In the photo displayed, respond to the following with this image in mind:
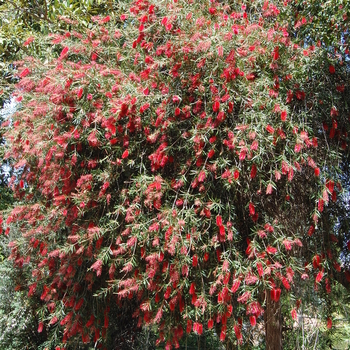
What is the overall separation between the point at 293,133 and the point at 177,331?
5.49 feet

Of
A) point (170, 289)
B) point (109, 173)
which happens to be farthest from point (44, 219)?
point (170, 289)

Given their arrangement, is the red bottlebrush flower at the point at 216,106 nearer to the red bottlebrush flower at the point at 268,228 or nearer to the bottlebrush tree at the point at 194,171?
the bottlebrush tree at the point at 194,171

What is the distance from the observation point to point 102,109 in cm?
348

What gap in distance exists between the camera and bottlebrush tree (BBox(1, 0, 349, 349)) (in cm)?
310

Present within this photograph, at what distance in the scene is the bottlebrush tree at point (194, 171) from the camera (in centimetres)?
310

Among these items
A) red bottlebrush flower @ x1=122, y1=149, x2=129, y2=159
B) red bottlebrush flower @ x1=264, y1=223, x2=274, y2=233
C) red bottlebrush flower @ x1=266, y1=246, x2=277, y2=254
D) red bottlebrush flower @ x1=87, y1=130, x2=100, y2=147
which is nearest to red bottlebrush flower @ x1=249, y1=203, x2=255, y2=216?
red bottlebrush flower @ x1=264, y1=223, x2=274, y2=233

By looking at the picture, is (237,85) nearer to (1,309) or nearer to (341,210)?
(341,210)

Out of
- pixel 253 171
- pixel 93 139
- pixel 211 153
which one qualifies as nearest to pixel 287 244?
pixel 253 171

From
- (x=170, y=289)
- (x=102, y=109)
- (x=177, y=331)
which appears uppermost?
(x=102, y=109)

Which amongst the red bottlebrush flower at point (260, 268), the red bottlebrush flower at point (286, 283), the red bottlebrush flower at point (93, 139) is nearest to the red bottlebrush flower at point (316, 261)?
the red bottlebrush flower at point (286, 283)

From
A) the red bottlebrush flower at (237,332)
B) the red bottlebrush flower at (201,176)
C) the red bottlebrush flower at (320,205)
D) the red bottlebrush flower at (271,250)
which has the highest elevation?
the red bottlebrush flower at (201,176)

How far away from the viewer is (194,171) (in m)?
3.17

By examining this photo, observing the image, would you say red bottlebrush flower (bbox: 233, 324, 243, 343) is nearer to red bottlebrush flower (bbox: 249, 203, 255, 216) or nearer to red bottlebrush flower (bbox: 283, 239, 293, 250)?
red bottlebrush flower (bbox: 283, 239, 293, 250)

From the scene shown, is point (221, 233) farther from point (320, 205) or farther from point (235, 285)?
point (320, 205)
